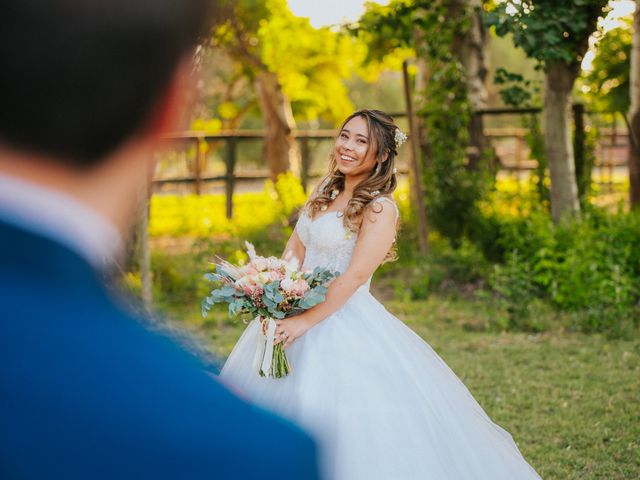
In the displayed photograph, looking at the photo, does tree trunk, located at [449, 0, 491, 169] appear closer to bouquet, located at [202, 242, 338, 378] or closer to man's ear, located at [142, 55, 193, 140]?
bouquet, located at [202, 242, 338, 378]

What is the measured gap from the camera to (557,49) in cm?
740

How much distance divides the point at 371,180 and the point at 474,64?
24.0 feet

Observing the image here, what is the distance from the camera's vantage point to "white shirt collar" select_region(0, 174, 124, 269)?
59 cm

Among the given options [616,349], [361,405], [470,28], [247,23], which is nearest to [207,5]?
[361,405]

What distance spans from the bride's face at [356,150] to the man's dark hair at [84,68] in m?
3.54

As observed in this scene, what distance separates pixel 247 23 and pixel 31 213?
53.7 ft

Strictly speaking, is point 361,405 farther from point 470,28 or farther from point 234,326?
point 470,28

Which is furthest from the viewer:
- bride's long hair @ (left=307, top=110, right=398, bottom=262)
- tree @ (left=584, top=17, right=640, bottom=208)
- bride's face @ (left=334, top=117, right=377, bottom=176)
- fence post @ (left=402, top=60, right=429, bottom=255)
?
tree @ (left=584, top=17, right=640, bottom=208)

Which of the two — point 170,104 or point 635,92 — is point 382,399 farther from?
point 635,92

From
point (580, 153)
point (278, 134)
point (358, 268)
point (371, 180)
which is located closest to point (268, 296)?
point (358, 268)

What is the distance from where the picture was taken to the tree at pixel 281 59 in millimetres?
16125

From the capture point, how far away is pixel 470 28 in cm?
1077

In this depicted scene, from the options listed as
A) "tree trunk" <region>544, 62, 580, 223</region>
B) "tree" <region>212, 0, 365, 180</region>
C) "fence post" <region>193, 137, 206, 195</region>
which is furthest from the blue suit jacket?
"fence post" <region>193, 137, 206, 195</region>

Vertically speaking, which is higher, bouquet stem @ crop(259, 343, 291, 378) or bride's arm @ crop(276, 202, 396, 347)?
bride's arm @ crop(276, 202, 396, 347)
